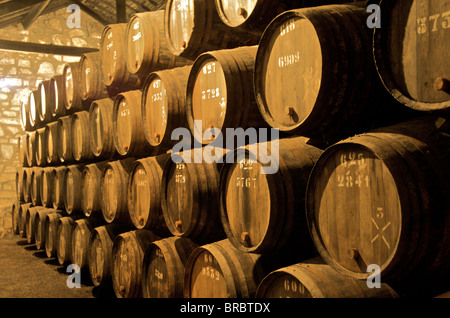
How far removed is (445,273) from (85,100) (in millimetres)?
4460

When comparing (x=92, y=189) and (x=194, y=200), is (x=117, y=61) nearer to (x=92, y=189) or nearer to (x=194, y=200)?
(x=92, y=189)

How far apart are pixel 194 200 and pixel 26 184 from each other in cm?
549

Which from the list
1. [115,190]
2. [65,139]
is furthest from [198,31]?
[65,139]

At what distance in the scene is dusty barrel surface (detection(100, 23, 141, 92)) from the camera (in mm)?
4336

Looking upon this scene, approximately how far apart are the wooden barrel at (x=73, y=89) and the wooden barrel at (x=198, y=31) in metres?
2.42

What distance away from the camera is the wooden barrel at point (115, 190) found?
13.3ft

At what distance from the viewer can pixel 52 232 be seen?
5.87 metres

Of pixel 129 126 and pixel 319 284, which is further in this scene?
pixel 129 126

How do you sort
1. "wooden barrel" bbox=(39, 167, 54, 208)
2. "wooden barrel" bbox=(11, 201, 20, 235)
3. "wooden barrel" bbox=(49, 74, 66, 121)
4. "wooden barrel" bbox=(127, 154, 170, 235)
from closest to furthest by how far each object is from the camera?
"wooden barrel" bbox=(127, 154, 170, 235) → "wooden barrel" bbox=(49, 74, 66, 121) → "wooden barrel" bbox=(39, 167, 54, 208) → "wooden barrel" bbox=(11, 201, 20, 235)

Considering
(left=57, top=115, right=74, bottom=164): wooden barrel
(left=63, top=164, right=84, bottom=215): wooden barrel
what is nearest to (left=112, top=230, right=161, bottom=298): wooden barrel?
(left=63, top=164, right=84, bottom=215): wooden barrel

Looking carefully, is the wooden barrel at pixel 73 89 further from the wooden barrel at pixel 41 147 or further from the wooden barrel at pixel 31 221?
the wooden barrel at pixel 31 221

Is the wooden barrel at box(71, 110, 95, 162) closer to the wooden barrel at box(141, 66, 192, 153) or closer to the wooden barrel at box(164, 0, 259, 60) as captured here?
the wooden barrel at box(141, 66, 192, 153)

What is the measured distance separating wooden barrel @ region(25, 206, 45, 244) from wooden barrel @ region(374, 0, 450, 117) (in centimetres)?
621

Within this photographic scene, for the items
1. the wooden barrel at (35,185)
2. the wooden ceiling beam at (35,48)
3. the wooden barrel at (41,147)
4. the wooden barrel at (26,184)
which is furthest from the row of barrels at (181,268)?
the wooden ceiling beam at (35,48)
